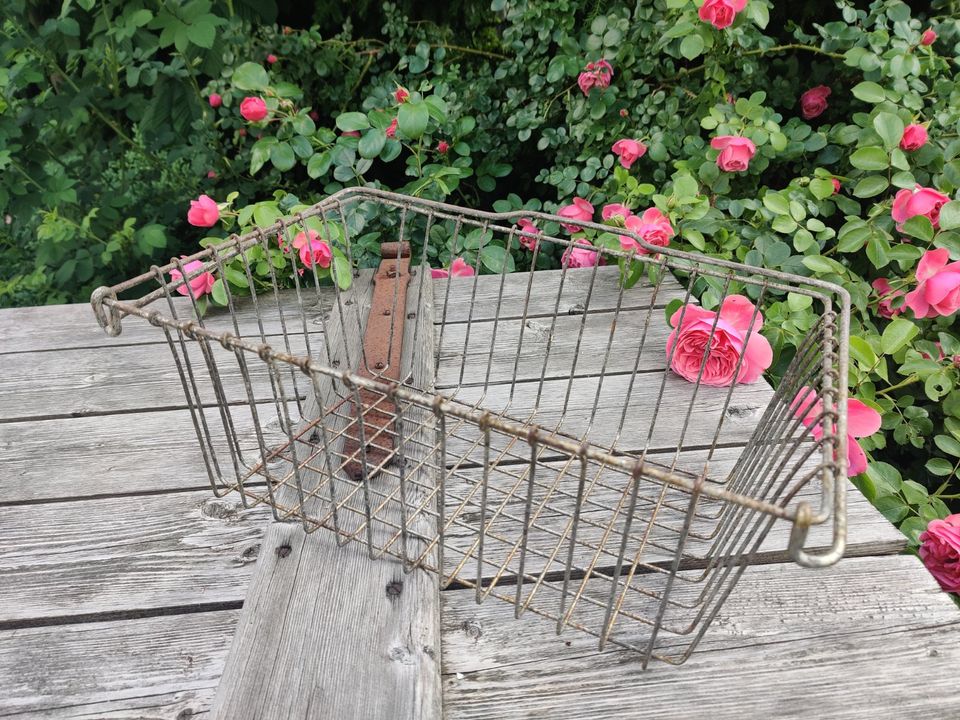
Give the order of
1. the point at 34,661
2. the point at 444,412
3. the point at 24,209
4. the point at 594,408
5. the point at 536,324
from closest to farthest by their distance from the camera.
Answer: the point at 444,412 < the point at 34,661 < the point at 594,408 < the point at 536,324 < the point at 24,209

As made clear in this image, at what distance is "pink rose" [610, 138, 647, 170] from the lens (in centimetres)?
130

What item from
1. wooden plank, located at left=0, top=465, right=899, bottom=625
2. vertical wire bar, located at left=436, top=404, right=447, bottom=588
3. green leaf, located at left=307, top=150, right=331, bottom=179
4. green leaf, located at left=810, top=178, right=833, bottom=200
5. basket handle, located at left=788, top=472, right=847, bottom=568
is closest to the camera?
basket handle, located at left=788, top=472, right=847, bottom=568

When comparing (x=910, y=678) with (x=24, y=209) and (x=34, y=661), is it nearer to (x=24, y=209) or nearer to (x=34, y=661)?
(x=34, y=661)

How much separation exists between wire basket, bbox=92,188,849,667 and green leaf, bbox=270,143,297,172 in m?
0.25

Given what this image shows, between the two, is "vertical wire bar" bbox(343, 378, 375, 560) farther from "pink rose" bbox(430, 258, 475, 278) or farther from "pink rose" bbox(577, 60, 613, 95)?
"pink rose" bbox(577, 60, 613, 95)

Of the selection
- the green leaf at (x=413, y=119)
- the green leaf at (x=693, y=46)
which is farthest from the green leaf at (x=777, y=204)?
the green leaf at (x=413, y=119)

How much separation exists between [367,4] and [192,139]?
0.62 meters

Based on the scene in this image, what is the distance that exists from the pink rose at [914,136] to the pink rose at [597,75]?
0.57 meters

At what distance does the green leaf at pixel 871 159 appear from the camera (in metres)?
1.07

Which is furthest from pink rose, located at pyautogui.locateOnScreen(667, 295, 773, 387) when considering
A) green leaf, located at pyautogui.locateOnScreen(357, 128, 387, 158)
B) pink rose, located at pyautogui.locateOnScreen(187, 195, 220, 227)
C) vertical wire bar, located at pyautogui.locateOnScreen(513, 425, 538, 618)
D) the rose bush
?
pink rose, located at pyautogui.locateOnScreen(187, 195, 220, 227)

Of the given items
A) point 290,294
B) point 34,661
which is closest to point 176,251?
point 290,294

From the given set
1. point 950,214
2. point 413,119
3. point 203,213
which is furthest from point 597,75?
point 203,213

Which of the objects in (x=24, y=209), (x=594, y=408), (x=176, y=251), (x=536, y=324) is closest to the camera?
(x=594, y=408)

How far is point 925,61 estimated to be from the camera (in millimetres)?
1146
